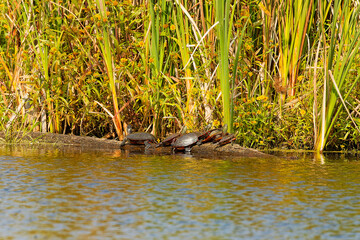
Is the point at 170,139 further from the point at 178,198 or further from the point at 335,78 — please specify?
the point at 178,198

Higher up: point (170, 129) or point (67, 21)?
point (67, 21)

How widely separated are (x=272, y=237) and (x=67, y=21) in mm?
6037

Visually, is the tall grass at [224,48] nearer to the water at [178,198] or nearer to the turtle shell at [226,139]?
the turtle shell at [226,139]

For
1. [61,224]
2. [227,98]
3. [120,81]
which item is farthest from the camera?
[120,81]

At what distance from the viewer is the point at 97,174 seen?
551cm

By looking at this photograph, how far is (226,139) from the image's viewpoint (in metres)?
7.05

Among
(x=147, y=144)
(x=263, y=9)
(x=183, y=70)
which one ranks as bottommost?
(x=147, y=144)

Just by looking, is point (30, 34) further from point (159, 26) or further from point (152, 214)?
point (152, 214)

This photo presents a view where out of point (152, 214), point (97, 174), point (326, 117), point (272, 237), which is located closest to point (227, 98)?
point (326, 117)

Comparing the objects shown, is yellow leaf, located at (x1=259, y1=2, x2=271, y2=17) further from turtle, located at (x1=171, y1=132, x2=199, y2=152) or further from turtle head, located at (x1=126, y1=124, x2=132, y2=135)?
turtle head, located at (x1=126, y1=124, x2=132, y2=135)

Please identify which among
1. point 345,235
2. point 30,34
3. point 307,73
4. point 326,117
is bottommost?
point 345,235

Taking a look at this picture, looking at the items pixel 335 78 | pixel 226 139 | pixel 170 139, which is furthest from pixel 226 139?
pixel 335 78

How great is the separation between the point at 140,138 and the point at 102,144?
71 cm

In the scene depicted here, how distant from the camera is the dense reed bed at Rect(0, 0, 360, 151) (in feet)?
25.0
